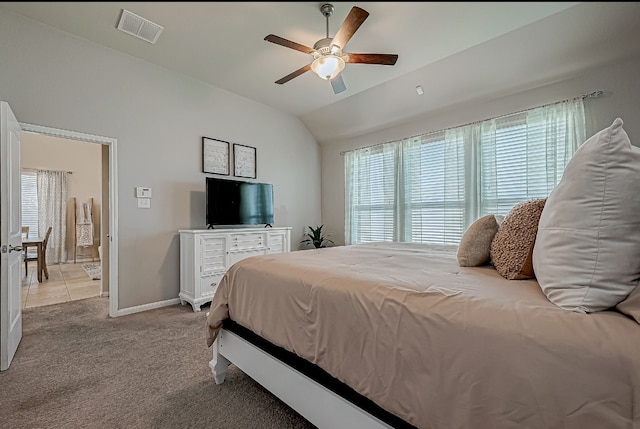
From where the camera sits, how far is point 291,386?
1354mm

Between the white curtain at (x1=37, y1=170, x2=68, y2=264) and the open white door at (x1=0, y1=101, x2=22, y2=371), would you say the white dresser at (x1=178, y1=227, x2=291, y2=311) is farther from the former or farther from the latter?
the white curtain at (x1=37, y1=170, x2=68, y2=264)

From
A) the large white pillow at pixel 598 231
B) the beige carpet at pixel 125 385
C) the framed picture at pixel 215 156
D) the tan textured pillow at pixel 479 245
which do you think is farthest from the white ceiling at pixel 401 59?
the beige carpet at pixel 125 385

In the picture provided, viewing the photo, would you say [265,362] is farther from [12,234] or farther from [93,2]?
[12,234]

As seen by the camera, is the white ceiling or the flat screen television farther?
the flat screen television

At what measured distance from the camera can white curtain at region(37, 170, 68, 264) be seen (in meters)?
6.12

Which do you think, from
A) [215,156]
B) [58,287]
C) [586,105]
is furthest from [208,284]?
[586,105]

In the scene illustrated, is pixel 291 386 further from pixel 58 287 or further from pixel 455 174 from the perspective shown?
pixel 58 287

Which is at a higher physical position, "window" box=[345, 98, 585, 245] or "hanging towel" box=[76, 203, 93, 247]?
"window" box=[345, 98, 585, 245]

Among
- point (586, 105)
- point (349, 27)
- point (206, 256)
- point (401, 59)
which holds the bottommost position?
point (206, 256)

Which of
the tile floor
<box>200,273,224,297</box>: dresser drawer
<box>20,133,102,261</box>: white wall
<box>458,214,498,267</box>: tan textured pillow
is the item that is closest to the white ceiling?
<box>458,214,498,267</box>: tan textured pillow

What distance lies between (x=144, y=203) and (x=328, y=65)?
8.10ft

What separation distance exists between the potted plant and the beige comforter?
341 cm

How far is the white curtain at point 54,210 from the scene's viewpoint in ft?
20.1

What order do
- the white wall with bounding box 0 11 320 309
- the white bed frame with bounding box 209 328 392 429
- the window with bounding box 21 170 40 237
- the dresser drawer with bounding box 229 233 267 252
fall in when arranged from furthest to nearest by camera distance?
the window with bounding box 21 170 40 237
the dresser drawer with bounding box 229 233 267 252
the white wall with bounding box 0 11 320 309
the white bed frame with bounding box 209 328 392 429
